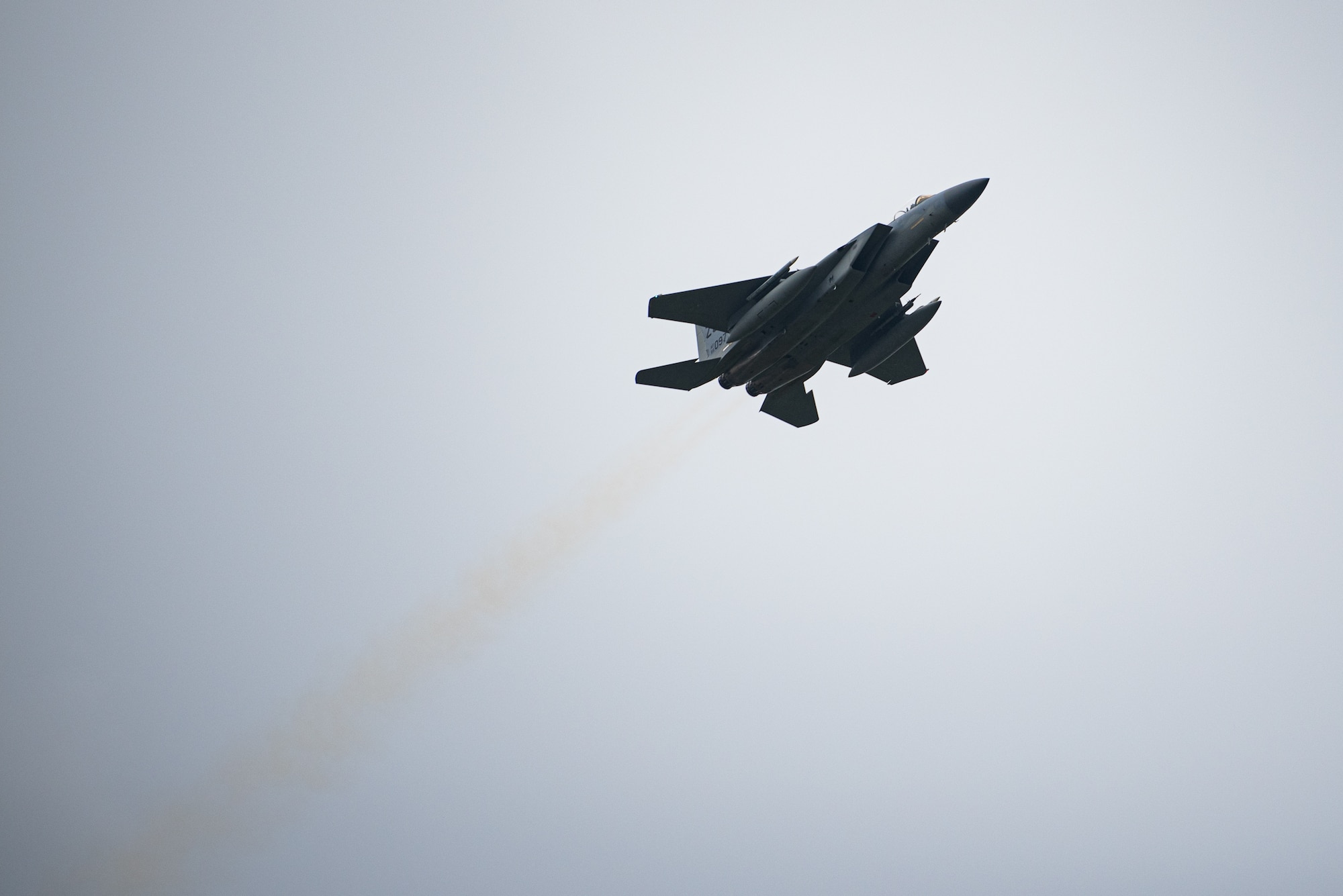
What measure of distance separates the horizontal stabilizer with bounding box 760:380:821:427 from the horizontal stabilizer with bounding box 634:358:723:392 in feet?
11.6

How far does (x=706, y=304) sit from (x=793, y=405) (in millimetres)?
7191

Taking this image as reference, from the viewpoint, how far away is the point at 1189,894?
102188 millimetres

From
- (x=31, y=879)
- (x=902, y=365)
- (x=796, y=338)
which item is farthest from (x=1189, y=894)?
(x=31, y=879)

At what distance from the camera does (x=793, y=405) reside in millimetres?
41375

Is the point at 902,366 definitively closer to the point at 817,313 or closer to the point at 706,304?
the point at 817,313

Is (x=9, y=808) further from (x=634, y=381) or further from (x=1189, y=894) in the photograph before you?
(x=1189, y=894)

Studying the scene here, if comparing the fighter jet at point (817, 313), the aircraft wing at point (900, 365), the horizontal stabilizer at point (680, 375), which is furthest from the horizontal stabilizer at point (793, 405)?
the horizontal stabilizer at point (680, 375)

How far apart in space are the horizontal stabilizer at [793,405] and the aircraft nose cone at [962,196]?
10281 mm

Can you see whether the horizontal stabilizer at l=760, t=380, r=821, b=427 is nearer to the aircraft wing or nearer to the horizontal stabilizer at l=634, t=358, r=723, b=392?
the aircraft wing

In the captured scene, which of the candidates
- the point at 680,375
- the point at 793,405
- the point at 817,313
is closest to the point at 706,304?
the point at 680,375

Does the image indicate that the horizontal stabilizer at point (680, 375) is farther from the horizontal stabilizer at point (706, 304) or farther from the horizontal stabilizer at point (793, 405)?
the horizontal stabilizer at point (793, 405)

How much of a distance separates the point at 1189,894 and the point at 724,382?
95.8 m

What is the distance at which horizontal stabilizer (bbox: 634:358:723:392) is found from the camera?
38.0 m

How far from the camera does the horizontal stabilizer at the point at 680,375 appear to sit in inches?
1497
